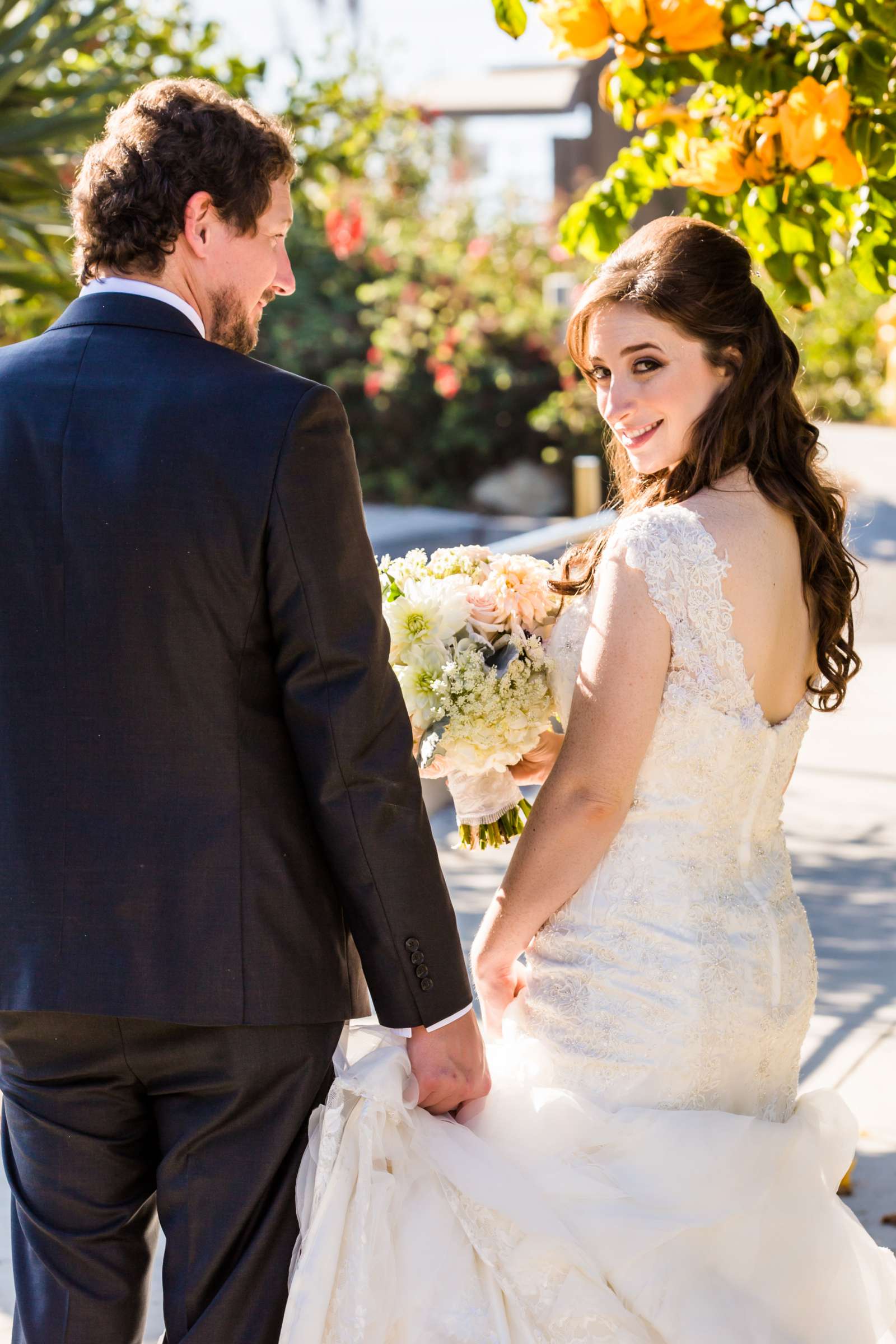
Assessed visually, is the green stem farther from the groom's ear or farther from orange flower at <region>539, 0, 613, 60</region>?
orange flower at <region>539, 0, 613, 60</region>

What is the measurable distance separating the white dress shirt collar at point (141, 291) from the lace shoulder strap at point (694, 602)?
75 centimetres

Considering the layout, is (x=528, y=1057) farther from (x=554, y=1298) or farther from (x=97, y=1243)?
(x=97, y=1243)

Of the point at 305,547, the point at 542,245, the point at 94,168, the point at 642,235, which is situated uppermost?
the point at 94,168

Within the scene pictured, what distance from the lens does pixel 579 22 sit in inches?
79.0

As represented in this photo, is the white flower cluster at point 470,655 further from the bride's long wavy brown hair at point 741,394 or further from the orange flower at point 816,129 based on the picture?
the orange flower at point 816,129

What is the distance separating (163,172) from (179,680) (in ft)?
2.14

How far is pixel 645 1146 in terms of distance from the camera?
1.97 metres

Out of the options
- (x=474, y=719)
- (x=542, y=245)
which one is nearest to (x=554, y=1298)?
(x=474, y=719)

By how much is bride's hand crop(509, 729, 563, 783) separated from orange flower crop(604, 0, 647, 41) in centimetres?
114

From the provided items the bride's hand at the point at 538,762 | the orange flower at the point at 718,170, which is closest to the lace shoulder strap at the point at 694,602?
the bride's hand at the point at 538,762

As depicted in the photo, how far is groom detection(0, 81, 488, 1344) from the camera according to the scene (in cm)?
168

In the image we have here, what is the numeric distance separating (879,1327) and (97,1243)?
121 cm

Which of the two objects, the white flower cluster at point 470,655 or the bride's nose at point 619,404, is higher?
the bride's nose at point 619,404

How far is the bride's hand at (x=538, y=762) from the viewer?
96.8 inches
